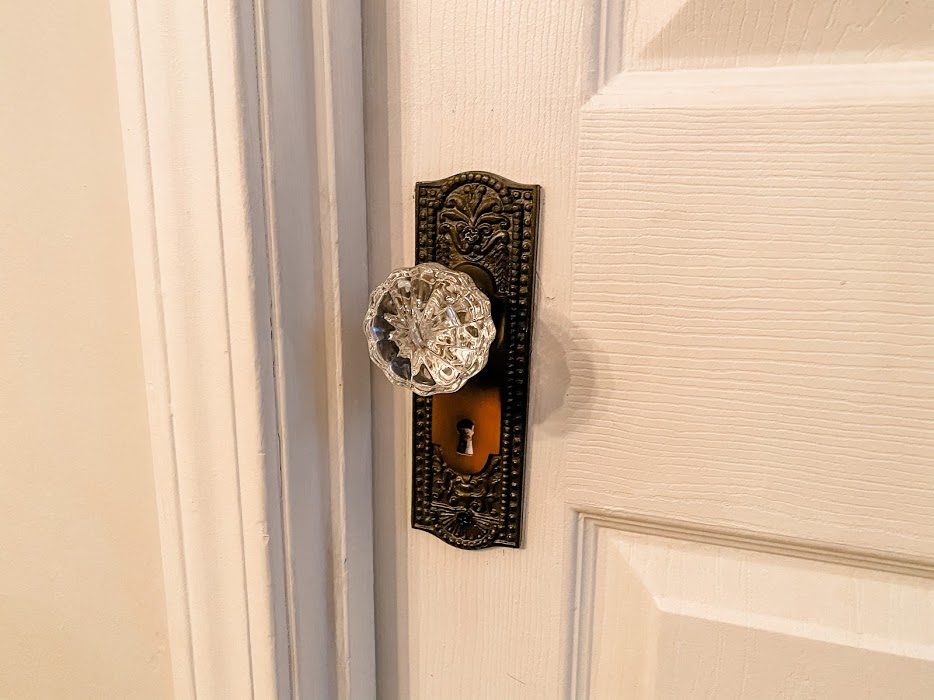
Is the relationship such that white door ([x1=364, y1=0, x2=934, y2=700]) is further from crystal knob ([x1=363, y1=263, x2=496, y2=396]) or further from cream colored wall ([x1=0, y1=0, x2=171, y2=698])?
cream colored wall ([x1=0, y1=0, x2=171, y2=698])

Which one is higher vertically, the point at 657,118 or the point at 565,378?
the point at 657,118

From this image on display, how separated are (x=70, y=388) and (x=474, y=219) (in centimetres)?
29

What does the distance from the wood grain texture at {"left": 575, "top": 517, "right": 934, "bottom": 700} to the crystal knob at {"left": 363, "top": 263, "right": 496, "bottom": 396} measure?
145 millimetres

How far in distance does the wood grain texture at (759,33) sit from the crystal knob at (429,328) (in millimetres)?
152

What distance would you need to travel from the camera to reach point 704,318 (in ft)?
1.09

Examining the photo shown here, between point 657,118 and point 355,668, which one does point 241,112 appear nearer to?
point 657,118

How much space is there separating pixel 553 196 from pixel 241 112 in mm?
174

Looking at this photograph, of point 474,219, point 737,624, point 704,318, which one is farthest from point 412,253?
point 737,624

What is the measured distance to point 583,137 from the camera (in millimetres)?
335

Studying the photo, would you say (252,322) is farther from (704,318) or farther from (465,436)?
(704,318)

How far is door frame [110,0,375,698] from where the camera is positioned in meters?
0.31

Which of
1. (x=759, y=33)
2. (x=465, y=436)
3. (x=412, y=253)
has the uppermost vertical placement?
(x=759, y=33)

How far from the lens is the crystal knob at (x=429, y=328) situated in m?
0.32

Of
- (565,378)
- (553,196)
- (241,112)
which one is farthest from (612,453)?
(241,112)
